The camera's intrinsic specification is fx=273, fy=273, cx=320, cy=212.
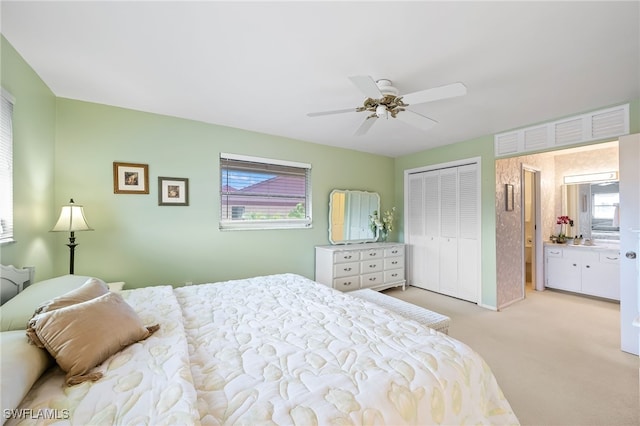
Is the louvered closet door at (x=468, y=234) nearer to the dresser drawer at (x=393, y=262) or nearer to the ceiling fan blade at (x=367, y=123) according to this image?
the dresser drawer at (x=393, y=262)

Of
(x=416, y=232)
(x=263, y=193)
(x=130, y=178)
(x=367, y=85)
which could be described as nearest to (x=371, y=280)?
(x=416, y=232)

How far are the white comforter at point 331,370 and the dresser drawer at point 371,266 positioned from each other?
7.69 feet

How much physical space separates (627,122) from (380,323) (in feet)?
10.7

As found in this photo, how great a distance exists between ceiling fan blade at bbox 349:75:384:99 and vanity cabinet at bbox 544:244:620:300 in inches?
178

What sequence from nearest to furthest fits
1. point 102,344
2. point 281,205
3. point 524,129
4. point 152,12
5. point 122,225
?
1. point 102,344
2. point 152,12
3. point 122,225
4. point 524,129
5. point 281,205

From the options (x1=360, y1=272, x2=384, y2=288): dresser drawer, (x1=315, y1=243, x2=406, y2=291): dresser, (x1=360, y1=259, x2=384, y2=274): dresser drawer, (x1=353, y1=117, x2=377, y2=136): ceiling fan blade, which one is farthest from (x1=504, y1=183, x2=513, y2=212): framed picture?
(x1=353, y1=117, x2=377, y2=136): ceiling fan blade

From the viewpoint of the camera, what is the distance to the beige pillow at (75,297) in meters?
1.27

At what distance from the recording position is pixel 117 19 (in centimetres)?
162

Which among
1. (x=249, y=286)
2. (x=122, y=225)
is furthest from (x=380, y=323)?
(x=122, y=225)

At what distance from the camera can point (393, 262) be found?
461 centimetres

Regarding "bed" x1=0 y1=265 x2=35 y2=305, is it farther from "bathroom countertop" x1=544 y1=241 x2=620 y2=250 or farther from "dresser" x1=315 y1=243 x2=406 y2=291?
"bathroom countertop" x1=544 y1=241 x2=620 y2=250

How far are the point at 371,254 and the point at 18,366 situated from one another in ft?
12.7

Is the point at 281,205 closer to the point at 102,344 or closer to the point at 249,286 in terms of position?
the point at 249,286

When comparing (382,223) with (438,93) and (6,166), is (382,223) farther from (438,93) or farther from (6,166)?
(6,166)
